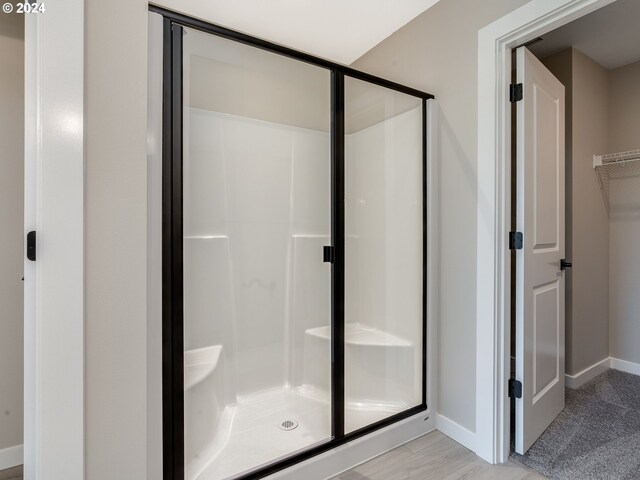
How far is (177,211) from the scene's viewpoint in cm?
122

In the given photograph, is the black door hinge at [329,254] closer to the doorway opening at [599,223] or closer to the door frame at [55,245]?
the door frame at [55,245]

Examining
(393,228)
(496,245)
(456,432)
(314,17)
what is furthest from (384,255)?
(314,17)

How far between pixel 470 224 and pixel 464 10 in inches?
47.7

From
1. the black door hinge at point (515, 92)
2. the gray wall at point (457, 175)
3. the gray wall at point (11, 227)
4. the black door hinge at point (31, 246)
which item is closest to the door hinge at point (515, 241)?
the gray wall at point (457, 175)

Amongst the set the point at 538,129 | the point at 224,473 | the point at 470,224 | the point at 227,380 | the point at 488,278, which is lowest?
the point at 224,473

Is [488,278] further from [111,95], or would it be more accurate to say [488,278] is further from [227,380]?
[111,95]

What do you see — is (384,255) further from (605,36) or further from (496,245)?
(605,36)

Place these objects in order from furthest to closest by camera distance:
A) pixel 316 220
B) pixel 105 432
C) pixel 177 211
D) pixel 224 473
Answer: pixel 316 220
pixel 224 473
pixel 177 211
pixel 105 432

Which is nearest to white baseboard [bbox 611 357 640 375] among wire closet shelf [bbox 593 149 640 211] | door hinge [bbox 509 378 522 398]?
wire closet shelf [bbox 593 149 640 211]

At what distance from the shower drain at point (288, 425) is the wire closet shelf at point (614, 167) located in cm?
303

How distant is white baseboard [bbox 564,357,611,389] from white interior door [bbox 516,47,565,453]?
19.4 inches

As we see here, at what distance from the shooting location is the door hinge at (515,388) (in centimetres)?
170

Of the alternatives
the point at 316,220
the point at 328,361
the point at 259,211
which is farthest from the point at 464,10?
the point at 328,361

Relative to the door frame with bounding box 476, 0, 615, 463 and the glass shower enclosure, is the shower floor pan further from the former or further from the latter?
the door frame with bounding box 476, 0, 615, 463
